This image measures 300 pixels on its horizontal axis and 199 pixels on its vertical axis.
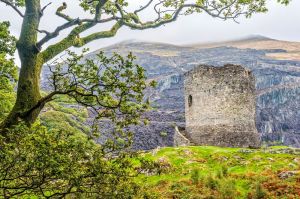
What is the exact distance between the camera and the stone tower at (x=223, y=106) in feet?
131

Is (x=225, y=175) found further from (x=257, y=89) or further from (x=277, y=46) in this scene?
(x=277, y=46)

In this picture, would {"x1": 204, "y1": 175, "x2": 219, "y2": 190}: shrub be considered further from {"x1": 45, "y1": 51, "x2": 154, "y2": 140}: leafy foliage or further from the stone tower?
the stone tower

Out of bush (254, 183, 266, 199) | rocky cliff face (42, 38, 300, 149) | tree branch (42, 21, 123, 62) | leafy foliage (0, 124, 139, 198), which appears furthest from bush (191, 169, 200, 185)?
rocky cliff face (42, 38, 300, 149)

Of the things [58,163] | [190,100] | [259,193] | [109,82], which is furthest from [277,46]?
[58,163]

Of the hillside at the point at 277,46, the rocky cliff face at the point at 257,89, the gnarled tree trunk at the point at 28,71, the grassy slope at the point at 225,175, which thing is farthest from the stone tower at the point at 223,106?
the hillside at the point at 277,46

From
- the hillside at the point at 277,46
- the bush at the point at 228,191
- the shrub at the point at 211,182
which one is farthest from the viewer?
the hillside at the point at 277,46

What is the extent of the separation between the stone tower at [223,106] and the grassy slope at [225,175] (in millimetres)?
8743

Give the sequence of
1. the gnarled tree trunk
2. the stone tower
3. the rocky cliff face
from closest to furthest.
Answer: the gnarled tree trunk
the stone tower
the rocky cliff face

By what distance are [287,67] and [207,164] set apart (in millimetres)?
120404

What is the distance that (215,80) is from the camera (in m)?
40.3

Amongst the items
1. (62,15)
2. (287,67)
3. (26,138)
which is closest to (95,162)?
(26,138)

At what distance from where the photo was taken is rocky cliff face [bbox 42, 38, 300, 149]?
84375 millimetres

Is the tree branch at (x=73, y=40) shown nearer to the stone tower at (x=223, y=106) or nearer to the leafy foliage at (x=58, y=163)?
the leafy foliage at (x=58, y=163)

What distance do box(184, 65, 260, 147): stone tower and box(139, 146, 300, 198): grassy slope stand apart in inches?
344
